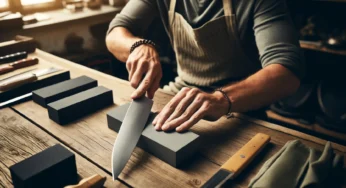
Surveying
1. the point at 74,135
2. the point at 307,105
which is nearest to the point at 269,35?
the point at 74,135

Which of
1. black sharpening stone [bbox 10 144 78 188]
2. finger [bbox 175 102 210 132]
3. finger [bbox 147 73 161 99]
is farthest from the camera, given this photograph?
finger [bbox 147 73 161 99]

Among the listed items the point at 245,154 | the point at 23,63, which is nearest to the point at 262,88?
the point at 245,154

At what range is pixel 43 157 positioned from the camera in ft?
2.50

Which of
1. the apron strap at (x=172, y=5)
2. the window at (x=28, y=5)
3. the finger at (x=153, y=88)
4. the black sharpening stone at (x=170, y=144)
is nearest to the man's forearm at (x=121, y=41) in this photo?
the apron strap at (x=172, y=5)

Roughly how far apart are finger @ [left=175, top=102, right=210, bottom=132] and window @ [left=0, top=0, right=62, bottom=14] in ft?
6.09

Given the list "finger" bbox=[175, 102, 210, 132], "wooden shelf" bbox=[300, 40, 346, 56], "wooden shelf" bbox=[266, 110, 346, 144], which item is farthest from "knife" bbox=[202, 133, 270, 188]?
"wooden shelf" bbox=[266, 110, 346, 144]

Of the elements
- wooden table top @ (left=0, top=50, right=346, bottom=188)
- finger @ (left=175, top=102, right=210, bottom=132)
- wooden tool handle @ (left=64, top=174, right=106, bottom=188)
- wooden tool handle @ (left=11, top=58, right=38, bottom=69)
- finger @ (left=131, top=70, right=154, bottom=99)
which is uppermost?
finger @ (left=131, top=70, right=154, bottom=99)

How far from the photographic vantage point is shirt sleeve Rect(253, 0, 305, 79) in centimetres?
114

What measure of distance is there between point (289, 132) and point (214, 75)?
0.59 metres

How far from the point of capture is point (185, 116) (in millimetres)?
922

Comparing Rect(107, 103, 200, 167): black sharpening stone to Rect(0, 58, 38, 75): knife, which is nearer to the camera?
Rect(107, 103, 200, 167): black sharpening stone

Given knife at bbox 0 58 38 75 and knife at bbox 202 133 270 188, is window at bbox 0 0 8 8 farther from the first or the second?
knife at bbox 202 133 270 188

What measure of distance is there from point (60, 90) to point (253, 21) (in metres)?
0.75

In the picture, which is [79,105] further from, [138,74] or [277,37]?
[277,37]
